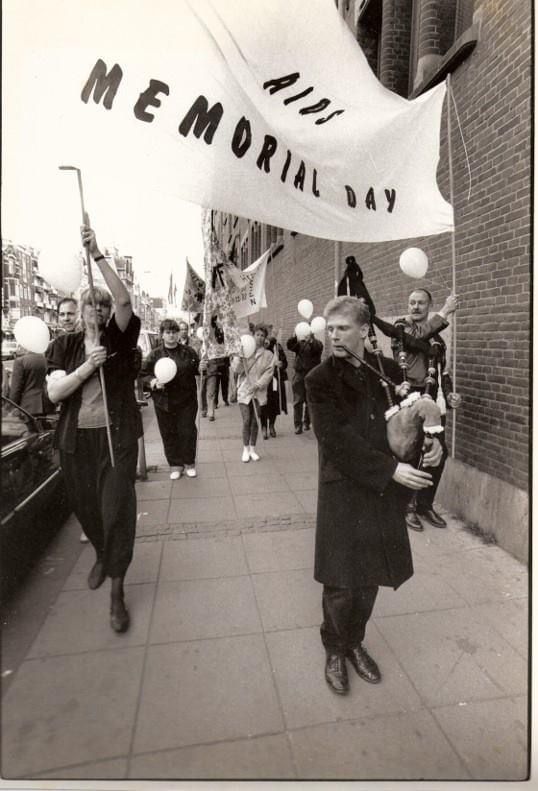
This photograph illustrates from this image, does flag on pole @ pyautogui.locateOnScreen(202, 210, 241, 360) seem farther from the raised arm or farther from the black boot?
the black boot

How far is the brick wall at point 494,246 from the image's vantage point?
11.6ft

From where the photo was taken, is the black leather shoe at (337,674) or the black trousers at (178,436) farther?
the black trousers at (178,436)

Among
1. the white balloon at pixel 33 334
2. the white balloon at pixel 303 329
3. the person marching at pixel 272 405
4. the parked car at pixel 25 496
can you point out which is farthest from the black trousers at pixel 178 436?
the white balloon at pixel 303 329

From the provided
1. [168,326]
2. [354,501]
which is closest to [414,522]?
[354,501]

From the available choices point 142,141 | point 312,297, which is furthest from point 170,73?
point 312,297

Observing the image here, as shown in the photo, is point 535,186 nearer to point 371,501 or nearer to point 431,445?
point 431,445

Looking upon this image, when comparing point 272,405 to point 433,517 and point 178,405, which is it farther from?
point 433,517

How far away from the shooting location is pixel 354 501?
235cm

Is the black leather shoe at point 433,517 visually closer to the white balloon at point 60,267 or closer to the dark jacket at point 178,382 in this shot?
the dark jacket at point 178,382

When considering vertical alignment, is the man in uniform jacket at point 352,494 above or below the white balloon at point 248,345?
below

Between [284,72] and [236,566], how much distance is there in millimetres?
3055

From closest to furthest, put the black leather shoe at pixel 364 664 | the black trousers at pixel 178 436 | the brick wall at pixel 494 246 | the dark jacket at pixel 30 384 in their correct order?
the black leather shoe at pixel 364 664
the brick wall at pixel 494 246
the dark jacket at pixel 30 384
the black trousers at pixel 178 436

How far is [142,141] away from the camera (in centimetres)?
215

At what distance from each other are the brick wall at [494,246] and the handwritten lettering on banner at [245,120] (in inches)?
48.9
